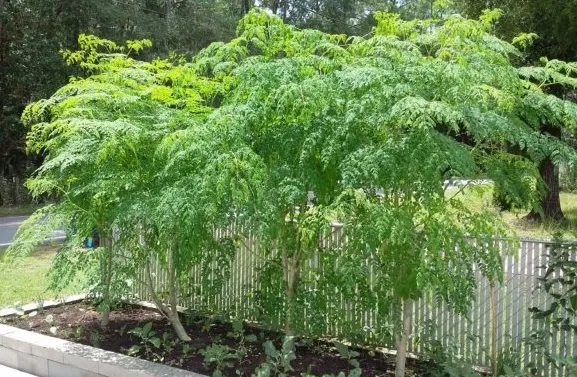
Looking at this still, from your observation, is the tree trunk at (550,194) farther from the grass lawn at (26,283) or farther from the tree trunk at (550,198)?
the grass lawn at (26,283)

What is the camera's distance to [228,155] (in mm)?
4289

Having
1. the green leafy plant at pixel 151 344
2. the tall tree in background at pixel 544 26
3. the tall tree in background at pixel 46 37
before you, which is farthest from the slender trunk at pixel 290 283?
the tall tree in background at pixel 46 37

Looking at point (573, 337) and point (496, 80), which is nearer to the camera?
point (496, 80)

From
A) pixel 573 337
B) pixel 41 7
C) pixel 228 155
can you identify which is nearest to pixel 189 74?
pixel 228 155

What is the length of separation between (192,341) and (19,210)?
1890 cm

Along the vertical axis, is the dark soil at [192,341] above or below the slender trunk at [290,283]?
below

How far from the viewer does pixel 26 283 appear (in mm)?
9047

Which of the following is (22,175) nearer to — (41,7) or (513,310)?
(41,7)

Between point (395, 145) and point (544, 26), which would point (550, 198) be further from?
point (395, 145)

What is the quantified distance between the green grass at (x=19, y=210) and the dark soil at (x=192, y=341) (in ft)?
51.7

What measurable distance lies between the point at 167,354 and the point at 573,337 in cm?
321

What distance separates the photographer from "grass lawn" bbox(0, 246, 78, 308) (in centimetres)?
779

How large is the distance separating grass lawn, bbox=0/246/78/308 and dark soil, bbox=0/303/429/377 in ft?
1.91

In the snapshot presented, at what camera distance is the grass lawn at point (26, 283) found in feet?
25.6
